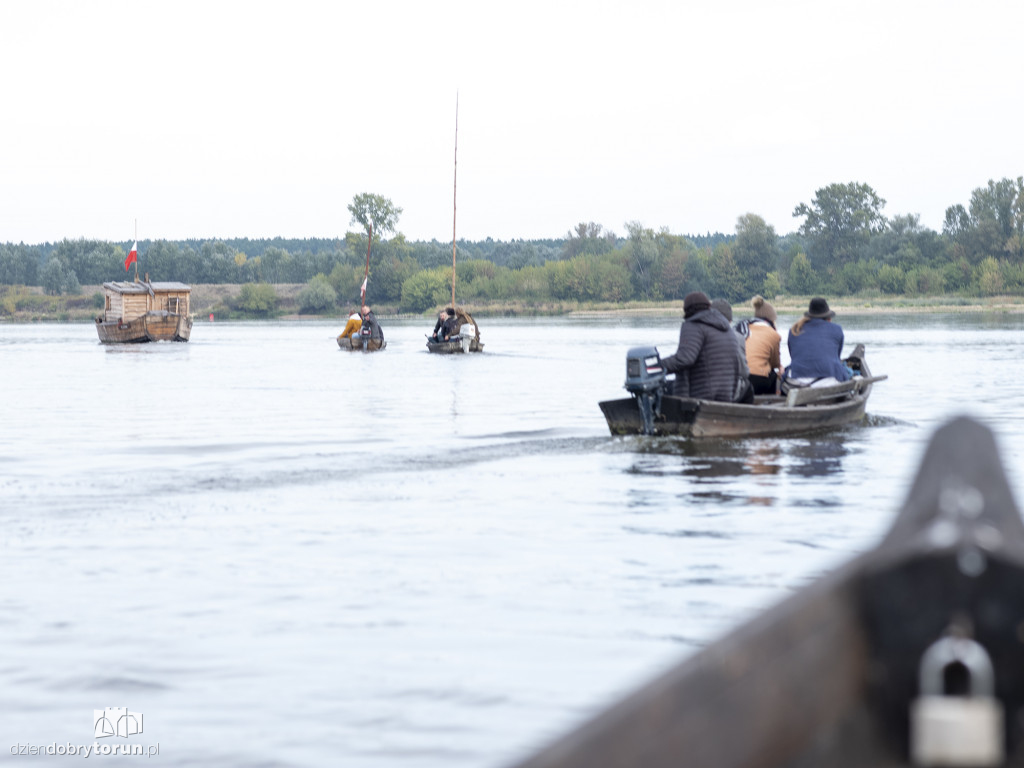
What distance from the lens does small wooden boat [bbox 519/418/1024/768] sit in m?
2.21

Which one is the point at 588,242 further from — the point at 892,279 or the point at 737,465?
the point at 737,465

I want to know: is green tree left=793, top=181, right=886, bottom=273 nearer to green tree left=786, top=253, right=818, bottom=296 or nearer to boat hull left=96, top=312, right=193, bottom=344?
green tree left=786, top=253, right=818, bottom=296

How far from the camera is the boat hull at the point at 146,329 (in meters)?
56.2

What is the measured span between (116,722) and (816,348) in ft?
38.3

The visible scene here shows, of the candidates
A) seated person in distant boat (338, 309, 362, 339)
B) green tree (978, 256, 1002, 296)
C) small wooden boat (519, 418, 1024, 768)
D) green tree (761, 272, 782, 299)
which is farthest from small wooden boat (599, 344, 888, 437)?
green tree (761, 272, 782, 299)

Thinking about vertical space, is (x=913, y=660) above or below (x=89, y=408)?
above

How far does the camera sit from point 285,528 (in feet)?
31.4

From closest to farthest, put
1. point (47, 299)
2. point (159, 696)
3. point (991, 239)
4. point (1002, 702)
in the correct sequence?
point (1002, 702) < point (159, 696) < point (991, 239) < point (47, 299)

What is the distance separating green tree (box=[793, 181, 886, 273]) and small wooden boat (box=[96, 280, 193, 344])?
297ft

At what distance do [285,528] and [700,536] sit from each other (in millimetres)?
3030

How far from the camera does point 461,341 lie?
41.2 meters

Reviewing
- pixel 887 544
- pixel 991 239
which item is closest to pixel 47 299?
pixel 991 239

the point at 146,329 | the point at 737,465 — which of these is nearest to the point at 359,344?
the point at 146,329

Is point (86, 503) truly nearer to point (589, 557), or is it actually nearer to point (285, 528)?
point (285, 528)
